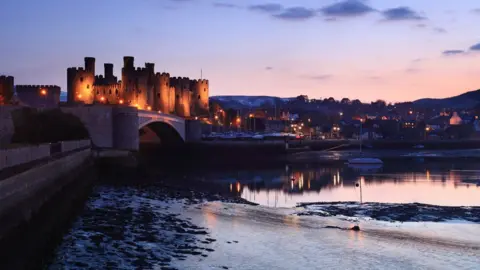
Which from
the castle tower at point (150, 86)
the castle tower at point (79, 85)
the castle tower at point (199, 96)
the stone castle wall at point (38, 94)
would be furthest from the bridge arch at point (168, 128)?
the castle tower at point (199, 96)

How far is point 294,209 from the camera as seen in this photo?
24.9 meters

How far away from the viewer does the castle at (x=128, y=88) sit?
70875 millimetres

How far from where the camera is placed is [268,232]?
1828cm

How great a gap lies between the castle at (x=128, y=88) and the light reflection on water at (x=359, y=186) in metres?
29.7

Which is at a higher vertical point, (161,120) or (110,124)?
(161,120)

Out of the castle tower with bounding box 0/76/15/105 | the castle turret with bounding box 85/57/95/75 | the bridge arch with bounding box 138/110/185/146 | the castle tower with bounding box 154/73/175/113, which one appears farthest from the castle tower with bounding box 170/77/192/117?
the castle tower with bounding box 0/76/15/105

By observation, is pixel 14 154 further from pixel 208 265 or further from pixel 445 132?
pixel 445 132

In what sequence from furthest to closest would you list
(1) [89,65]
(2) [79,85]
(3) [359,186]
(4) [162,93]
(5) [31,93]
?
(4) [162,93] → (1) [89,65] → (2) [79,85] → (5) [31,93] → (3) [359,186]

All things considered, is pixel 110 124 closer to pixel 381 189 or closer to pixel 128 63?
pixel 381 189

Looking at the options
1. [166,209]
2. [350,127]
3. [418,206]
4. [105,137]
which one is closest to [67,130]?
[105,137]

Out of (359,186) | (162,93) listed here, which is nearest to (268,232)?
(359,186)

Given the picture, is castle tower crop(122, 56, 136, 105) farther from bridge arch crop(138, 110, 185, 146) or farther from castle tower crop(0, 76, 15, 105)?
castle tower crop(0, 76, 15, 105)

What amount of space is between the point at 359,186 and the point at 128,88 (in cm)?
4403

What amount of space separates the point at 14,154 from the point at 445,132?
14749 centimetres
